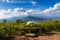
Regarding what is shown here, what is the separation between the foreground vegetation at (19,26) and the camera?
35.1ft

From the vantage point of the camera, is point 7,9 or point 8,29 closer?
point 8,29

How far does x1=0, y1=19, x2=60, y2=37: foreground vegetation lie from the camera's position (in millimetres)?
10706

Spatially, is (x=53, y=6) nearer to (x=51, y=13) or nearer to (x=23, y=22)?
(x=51, y=13)

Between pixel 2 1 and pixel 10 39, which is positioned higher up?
pixel 2 1

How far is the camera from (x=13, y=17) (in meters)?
12.6

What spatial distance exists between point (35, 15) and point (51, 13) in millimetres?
1310

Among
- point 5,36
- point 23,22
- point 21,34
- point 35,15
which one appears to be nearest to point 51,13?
point 35,15

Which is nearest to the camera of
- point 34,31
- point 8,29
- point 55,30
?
point 8,29

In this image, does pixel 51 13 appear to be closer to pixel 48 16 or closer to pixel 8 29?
pixel 48 16

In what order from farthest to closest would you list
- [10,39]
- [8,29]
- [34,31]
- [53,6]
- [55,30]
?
[55,30] → [53,6] → [34,31] → [8,29] → [10,39]

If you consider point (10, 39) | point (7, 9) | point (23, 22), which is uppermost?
point (7, 9)

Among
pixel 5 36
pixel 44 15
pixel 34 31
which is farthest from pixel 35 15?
pixel 5 36

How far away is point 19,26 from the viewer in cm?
1256

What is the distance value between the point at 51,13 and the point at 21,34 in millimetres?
3303
